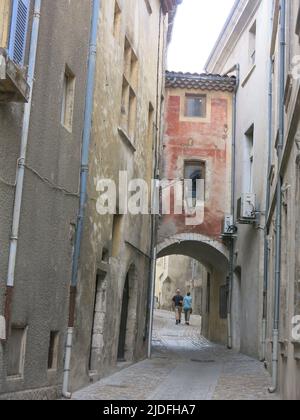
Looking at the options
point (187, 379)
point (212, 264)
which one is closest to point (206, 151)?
point (212, 264)

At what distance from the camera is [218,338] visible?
21.7m

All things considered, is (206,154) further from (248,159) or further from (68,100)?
(68,100)

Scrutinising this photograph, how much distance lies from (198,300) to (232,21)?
18528 millimetres

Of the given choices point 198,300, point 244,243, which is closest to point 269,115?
point 244,243

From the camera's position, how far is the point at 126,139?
42.0 ft

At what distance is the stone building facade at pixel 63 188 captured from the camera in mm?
6875

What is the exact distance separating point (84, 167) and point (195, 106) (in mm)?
11506

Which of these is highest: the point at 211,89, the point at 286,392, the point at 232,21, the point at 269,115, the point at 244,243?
the point at 232,21

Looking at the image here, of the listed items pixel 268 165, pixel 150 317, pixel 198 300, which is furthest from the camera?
pixel 198 300

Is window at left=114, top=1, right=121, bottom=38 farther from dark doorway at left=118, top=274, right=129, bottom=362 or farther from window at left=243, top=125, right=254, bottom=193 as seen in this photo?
window at left=243, top=125, right=254, bottom=193

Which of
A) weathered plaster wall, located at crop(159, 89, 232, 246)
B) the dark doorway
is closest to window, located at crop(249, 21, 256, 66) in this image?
weathered plaster wall, located at crop(159, 89, 232, 246)

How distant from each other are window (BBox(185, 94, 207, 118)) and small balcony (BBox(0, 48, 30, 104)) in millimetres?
14238

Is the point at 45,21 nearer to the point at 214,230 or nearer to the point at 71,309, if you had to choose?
the point at 71,309

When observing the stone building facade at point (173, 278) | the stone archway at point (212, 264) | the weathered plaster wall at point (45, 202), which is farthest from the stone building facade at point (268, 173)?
the stone building facade at point (173, 278)
